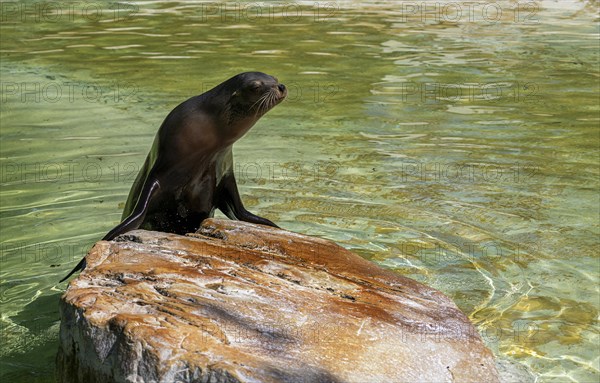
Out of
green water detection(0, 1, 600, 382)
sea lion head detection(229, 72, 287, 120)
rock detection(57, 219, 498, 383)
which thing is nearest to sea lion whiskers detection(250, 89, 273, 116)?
sea lion head detection(229, 72, 287, 120)

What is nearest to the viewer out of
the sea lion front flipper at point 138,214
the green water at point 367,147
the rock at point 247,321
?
the rock at point 247,321

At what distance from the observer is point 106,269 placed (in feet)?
13.0

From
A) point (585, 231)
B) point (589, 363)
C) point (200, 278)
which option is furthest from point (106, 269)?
point (585, 231)

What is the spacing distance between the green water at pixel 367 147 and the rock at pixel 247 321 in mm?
705

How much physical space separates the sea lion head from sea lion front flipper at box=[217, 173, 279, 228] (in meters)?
0.48

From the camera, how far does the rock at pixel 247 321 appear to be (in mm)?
3287

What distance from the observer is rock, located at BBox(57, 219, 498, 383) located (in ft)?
10.8

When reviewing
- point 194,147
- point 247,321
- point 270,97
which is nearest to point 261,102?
point 270,97

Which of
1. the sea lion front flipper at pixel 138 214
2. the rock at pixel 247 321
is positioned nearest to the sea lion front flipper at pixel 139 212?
the sea lion front flipper at pixel 138 214

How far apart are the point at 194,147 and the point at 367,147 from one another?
3.52m

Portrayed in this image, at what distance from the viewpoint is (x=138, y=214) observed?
4816 mm

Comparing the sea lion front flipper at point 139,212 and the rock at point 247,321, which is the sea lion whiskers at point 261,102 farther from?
the rock at point 247,321

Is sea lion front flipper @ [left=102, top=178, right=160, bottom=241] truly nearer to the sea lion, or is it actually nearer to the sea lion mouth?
Answer: the sea lion

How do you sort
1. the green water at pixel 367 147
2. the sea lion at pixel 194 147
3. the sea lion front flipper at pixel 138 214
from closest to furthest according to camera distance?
1. the sea lion front flipper at pixel 138 214
2. the sea lion at pixel 194 147
3. the green water at pixel 367 147
